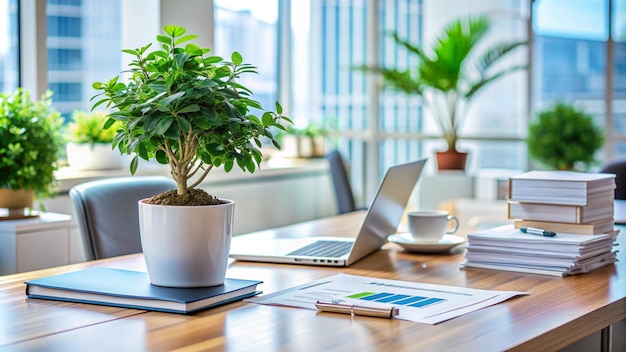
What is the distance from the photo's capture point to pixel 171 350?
1.19 meters

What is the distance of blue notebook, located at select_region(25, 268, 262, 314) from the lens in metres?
1.44

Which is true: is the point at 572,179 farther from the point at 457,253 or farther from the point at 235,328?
the point at 235,328

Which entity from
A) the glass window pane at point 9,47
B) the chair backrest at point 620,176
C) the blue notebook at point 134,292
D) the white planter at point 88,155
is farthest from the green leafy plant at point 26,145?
the chair backrest at point 620,176

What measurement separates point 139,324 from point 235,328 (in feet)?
0.51

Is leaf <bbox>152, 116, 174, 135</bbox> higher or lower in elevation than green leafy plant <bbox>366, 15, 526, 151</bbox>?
lower

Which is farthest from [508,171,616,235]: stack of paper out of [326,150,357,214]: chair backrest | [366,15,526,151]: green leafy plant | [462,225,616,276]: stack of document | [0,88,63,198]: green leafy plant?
[366,15,526,151]: green leafy plant

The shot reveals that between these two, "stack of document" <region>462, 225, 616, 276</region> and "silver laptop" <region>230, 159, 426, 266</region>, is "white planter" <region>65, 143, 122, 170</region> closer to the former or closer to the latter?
"silver laptop" <region>230, 159, 426, 266</region>

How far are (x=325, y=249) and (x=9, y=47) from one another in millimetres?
2346

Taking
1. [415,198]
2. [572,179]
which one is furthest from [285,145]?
[572,179]

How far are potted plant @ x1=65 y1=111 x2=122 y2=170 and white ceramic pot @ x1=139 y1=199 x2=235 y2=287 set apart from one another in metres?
2.34

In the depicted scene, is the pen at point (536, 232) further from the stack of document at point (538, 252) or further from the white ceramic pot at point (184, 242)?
the white ceramic pot at point (184, 242)

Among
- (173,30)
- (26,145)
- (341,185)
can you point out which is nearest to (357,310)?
(173,30)

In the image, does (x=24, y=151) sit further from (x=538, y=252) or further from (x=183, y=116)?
(x=538, y=252)

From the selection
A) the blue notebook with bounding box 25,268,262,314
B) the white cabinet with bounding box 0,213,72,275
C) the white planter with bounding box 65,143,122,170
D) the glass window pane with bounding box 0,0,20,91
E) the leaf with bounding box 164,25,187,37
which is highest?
the glass window pane with bounding box 0,0,20,91
